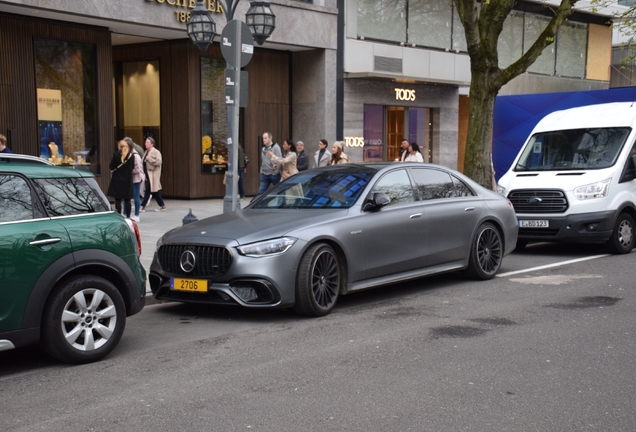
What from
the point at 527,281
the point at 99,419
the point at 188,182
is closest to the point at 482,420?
the point at 99,419

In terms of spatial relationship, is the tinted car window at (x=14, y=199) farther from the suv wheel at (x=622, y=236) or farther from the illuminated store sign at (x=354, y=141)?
the illuminated store sign at (x=354, y=141)

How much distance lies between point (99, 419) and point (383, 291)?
5.08 meters

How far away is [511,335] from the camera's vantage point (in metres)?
6.90

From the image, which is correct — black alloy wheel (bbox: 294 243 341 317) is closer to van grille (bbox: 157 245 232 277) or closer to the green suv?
van grille (bbox: 157 245 232 277)

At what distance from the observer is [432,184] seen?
31.2 feet

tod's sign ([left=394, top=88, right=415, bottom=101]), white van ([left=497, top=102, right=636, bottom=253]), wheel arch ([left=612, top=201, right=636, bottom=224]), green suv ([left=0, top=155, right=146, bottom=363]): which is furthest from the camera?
tod's sign ([left=394, top=88, right=415, bottom=101])

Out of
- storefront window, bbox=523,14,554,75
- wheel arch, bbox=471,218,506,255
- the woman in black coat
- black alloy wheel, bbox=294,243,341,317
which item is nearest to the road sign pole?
black alloy wheel, bbox=294,243,341,317

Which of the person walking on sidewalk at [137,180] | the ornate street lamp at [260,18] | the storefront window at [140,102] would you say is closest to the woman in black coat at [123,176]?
the person walking on sidewalk at [137,180]

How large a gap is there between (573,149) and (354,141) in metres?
11.9

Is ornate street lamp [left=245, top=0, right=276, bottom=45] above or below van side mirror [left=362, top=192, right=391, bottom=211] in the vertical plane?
above

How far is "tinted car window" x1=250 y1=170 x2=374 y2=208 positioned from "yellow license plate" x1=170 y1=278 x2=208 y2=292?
1610 millimetres

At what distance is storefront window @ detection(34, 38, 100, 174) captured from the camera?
18297 mm

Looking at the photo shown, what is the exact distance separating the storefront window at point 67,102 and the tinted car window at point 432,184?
11.6 meters

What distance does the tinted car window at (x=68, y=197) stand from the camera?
602cm
